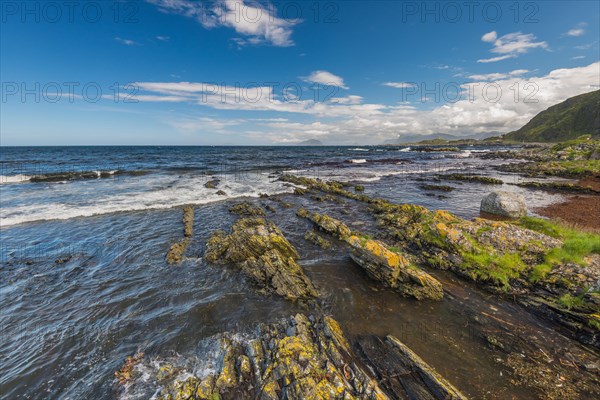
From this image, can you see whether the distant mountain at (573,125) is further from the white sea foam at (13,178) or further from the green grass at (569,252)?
the white sea foam at (13,178)

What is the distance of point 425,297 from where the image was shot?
10.5 m

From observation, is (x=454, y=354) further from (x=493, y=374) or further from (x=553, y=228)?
(x=553, y=228)

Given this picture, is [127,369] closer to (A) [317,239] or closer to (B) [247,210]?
(A) [317,239]

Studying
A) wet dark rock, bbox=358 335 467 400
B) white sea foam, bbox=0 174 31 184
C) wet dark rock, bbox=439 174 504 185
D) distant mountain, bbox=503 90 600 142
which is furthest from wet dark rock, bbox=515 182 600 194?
distant mountain, bbox=503 90 600 142

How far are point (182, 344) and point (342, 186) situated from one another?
30529 millimetres

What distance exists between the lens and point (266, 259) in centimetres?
1239

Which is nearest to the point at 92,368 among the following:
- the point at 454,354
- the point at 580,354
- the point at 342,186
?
the point at 454,354

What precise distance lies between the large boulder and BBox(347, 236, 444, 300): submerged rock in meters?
13.4

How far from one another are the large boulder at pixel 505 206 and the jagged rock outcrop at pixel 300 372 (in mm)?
18035

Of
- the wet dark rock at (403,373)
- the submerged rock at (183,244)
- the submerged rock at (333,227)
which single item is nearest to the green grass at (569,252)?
the wet dark rock at (403,373)

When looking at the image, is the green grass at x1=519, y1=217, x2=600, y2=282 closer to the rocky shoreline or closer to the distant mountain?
the rocky shoreline

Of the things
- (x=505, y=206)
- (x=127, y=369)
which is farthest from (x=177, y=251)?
(x=505, y=206)

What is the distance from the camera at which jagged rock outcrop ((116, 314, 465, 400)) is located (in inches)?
237

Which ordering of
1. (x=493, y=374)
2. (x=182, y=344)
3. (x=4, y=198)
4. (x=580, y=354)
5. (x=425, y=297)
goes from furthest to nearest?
1. (x=4, y=198)
2. (x=425, y=297)
3. (x=182, y=344)
4. (x=580, y=354)
5. (x=493, y=374)
